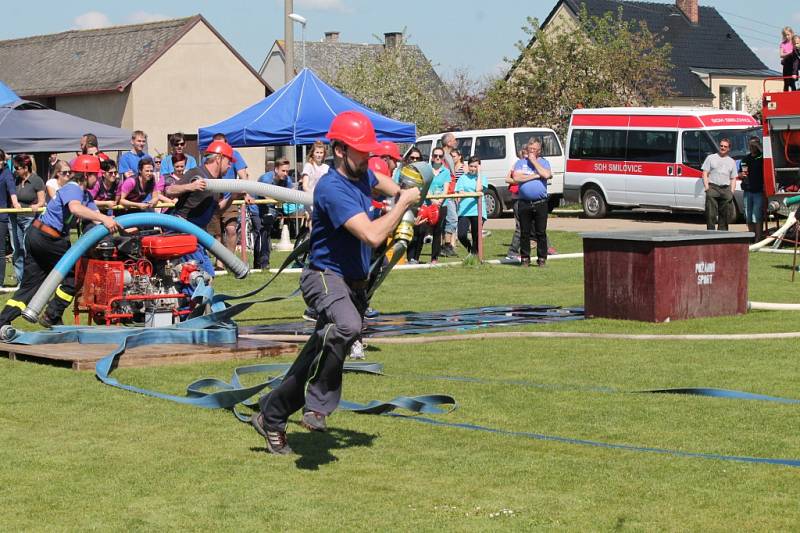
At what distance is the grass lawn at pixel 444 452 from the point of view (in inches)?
255

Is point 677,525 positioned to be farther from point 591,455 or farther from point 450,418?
point 450,418

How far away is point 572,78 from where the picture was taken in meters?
46.6

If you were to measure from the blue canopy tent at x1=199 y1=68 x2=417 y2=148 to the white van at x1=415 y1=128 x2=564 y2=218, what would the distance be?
7.24m

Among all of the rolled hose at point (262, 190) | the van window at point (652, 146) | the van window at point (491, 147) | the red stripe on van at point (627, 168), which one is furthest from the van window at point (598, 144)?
the rolled hose at point (262, 190)

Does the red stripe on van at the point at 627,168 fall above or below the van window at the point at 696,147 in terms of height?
below

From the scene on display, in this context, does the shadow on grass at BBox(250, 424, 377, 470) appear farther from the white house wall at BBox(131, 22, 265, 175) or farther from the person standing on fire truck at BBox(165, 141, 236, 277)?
the white house wall at BBox(131, 22, 265, 175)

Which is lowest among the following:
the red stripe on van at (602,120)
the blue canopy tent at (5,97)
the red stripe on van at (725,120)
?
the red stripe on van at (725,120)

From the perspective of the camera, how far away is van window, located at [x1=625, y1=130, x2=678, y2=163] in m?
32.1

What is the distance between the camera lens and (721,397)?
9430mm

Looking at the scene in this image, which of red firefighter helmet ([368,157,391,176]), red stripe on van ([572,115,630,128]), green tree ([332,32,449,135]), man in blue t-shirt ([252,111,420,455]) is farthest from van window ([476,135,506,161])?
man in blue t-shirt ([252,111,420,455])

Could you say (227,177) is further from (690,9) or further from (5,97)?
(690,9)

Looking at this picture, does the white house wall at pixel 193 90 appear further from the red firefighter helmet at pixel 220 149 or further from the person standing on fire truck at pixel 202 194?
the red firefighter helmet at pixel 220 149

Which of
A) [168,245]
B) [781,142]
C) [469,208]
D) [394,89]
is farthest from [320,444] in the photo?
[394,89]

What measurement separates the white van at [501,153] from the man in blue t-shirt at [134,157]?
43.9 ft
